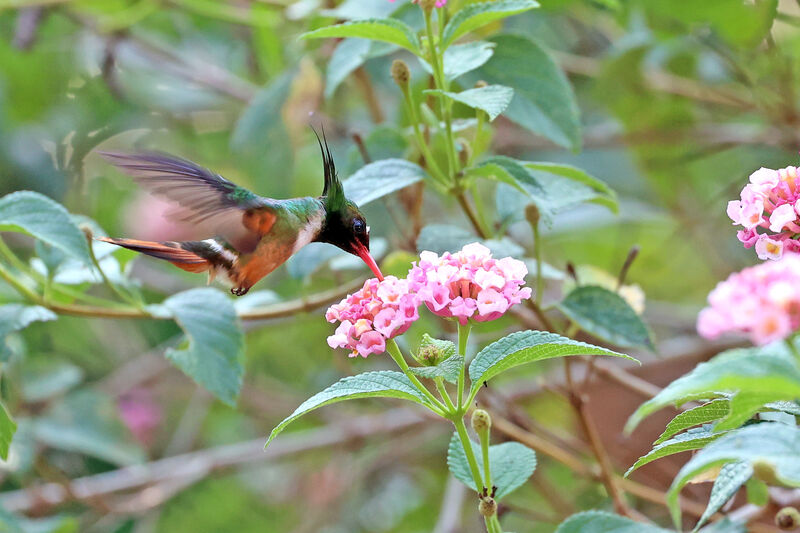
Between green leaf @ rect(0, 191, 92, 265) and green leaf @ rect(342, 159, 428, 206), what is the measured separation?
0.94 feet

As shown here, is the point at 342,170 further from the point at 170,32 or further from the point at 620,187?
the point at 170,32

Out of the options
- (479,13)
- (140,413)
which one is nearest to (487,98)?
(479,13)

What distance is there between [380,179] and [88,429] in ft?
3.25

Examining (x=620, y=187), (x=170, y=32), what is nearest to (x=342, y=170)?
(x=620, y=187)

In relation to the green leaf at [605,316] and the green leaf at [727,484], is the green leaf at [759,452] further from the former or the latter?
the green leaf at [605,316]

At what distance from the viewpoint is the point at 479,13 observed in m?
0.86

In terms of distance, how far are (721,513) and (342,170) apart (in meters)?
0.62

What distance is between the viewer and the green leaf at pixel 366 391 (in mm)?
629

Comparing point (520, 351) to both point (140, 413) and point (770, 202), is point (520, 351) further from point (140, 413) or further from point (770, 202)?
point (140, 413)

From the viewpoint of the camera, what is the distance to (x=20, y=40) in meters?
1.61

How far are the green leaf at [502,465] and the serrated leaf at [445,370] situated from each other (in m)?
0.09

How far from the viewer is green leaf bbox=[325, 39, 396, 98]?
40.5 inches

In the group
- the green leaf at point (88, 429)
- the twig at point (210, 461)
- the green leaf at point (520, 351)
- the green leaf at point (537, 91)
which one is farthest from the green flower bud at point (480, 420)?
the green leaf at point (88, 429)

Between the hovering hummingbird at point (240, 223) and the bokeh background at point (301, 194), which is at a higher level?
the hovering hummingbird at point (240, 223)
